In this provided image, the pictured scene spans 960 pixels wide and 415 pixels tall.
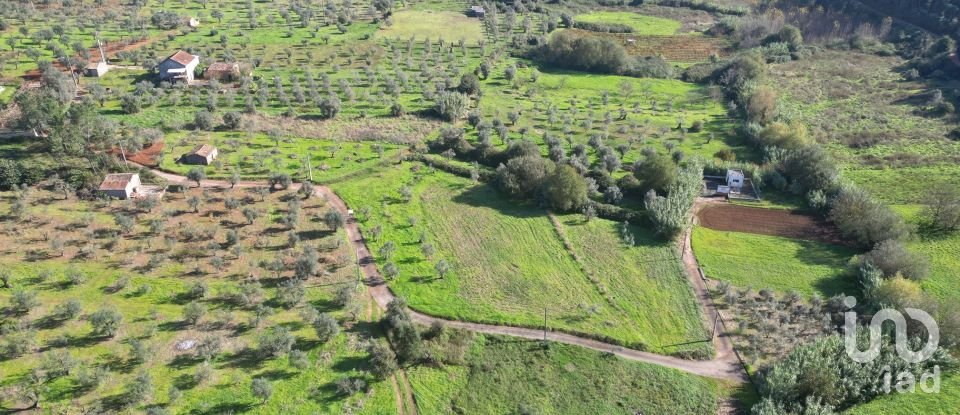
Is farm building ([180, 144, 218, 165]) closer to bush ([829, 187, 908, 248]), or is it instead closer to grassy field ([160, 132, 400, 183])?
grassy field ([160, 132, 400, 183])

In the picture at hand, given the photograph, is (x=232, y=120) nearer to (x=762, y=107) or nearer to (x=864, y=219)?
(x=864, y=219)

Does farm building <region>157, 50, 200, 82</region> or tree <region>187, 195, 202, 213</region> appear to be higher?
farm building <region>157, 50, 200, 82</region>

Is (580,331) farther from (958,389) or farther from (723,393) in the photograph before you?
(958,389)

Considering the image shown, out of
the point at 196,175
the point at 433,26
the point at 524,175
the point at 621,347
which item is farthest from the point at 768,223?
the point at 433,26

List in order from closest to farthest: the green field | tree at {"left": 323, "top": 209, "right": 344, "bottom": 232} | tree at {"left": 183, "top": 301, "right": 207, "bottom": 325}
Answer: tree at {"left": 183, "top": 301, "right": 207, "bottom": 325}, tree at {"left": 323, "top": 209, "right": 344, "bottom": 232}, the green field

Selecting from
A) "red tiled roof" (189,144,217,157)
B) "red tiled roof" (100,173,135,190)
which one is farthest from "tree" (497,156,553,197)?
"red tiled roof" (100,173,135,190)

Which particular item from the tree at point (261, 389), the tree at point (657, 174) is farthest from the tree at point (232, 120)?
the tree at point (657, 174)

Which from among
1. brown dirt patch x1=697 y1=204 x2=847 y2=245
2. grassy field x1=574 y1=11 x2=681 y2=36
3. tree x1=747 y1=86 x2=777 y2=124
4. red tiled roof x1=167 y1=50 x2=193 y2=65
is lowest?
brown dirt patch x1=697 y1=204 x2=847 y2=245

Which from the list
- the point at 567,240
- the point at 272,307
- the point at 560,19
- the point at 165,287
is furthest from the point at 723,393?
the point at 560,19
